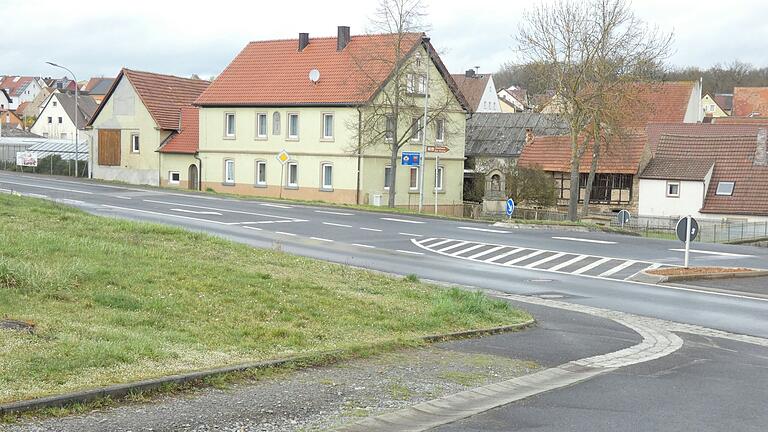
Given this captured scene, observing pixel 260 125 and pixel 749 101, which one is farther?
pixel 749 101

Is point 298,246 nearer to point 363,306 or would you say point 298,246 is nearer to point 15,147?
point 363,306

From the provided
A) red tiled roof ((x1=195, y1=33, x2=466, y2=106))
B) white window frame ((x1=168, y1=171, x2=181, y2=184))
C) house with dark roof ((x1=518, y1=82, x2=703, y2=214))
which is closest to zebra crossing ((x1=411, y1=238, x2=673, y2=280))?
red tiled roof ((x1=195, y1=33, x2=466, y2=106))

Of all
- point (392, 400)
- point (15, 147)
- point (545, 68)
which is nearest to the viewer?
point (392, 400)

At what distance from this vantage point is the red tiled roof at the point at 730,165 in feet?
197

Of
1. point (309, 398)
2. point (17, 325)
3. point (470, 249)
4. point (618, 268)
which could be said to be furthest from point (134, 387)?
point (470, 249)

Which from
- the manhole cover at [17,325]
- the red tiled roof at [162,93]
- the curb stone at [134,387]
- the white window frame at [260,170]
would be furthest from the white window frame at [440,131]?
the manhole cover at [17,325]

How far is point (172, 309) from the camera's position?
1223 centimetres

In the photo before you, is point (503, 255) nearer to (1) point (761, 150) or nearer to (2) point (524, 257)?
(2) point (524, 257)

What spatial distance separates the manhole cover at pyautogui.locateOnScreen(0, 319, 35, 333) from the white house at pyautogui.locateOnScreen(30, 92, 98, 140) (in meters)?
120

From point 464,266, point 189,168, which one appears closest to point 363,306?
point 464,266

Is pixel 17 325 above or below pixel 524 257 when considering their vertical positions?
above

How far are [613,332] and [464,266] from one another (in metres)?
10.8

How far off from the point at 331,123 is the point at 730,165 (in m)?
26.2

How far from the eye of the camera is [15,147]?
268ft
